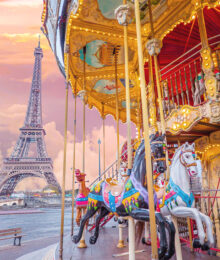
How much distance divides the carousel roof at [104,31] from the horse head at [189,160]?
248 centimetres

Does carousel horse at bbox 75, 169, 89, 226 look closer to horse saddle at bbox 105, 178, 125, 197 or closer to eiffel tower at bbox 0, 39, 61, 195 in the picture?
horse saddle at bbox 105, 178, 125, 197

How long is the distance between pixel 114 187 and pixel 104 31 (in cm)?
442

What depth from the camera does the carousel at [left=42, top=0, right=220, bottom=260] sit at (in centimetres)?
243

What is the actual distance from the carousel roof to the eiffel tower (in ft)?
104

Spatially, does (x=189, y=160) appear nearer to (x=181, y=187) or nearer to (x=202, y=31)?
(x=181, y=187)

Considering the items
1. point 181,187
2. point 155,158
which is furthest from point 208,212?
point 155,158

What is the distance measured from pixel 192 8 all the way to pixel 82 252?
239 inches

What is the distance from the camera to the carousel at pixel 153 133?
2430 mm

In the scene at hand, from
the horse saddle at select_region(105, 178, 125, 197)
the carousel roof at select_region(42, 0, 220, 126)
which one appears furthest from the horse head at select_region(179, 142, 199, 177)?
the carousel roof at select_region(42, 0, 220, 126)

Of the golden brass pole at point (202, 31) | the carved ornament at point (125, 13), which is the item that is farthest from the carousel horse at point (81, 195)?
the golden brass pole at point (202, 31)

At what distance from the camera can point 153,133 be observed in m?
2.88

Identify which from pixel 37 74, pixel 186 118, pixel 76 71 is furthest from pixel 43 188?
pixel 186 118

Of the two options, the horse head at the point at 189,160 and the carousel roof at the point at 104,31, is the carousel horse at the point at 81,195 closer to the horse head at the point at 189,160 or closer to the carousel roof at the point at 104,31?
the horse head at the point at 189,160

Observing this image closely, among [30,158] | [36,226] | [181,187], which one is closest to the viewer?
[181,187]
